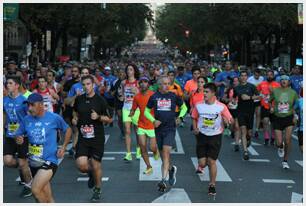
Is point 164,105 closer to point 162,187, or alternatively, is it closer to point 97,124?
point 162,187

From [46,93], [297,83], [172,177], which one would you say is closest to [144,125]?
[172,177]

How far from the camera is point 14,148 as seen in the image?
900 centimetres

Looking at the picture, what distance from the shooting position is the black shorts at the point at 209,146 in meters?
9.12

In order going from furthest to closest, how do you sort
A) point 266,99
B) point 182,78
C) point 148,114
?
1. point 182,78
2. point 266,99
3. point 148,114

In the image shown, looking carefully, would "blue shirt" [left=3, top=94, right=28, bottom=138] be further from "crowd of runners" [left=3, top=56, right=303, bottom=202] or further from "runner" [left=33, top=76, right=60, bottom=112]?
"runner" [left=33, top=76, right=60, bottom=112]

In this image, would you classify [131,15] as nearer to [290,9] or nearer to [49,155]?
[290,9]

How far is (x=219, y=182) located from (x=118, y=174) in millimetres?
1634

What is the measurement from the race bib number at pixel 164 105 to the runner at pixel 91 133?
4.04 ft

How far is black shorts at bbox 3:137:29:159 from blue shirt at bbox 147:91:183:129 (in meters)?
1.90

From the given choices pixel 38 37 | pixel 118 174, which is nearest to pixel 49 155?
pixel 118 174

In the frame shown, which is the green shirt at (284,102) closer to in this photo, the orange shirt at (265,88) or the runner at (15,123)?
the orange shirt at (265,88)

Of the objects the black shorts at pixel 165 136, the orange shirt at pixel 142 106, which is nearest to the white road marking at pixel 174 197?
the black shorts at pixel 165 136

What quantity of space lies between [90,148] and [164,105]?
1.54 m

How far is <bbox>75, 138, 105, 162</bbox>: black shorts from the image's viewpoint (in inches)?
336
